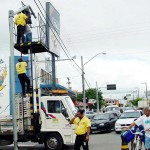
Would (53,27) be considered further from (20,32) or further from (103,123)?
(20,32)

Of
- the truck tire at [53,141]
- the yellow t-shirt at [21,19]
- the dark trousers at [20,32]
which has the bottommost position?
the truck tire at [53,141]

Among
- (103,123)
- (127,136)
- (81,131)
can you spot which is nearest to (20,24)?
(81,131)

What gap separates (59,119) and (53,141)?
2.86 ft

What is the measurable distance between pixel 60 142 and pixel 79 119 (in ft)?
12.6

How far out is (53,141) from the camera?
14336mm

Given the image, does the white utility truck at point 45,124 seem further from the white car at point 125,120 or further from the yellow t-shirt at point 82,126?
the white car at point 125,120

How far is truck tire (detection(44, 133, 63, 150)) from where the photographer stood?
46.9 ft

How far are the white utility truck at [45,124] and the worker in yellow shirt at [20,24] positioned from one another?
233 centimetres

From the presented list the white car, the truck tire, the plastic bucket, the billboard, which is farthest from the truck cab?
the billboard

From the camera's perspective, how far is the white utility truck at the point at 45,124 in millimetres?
14031

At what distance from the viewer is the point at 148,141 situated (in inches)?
362

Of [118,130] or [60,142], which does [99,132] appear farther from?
[60,142]

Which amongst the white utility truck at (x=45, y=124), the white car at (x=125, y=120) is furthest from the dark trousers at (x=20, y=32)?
the white car at (x=125, y=120)

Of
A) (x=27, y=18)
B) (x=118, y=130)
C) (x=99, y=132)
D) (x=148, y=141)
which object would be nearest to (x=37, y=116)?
(x=27, y=18)
